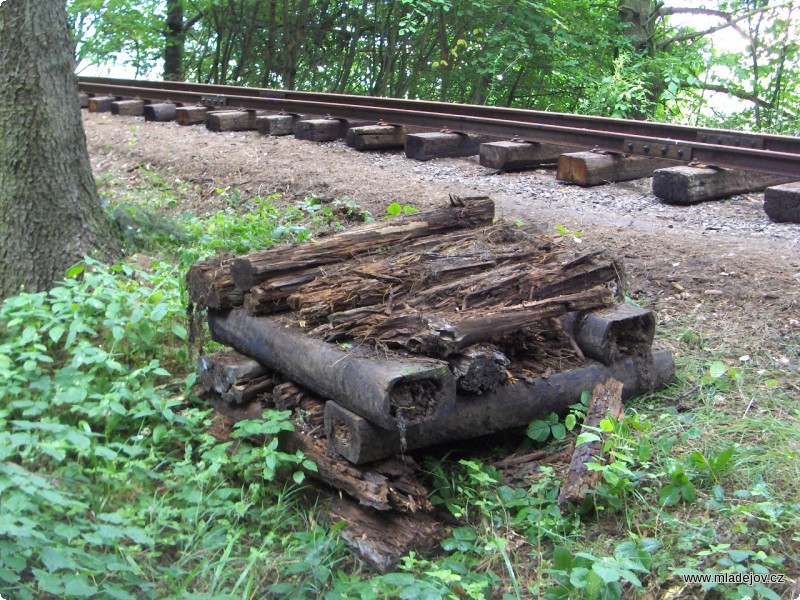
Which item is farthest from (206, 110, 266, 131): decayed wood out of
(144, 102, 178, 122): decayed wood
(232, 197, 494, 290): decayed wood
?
(232, 197, 494, 290): decayed wood

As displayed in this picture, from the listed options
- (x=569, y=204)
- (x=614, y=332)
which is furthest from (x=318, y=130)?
(x=614, y=332)

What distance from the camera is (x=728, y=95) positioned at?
15.2 m

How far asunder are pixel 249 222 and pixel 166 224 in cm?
95

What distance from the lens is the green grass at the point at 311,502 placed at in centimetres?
305

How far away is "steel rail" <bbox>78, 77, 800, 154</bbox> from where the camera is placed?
7223 mm

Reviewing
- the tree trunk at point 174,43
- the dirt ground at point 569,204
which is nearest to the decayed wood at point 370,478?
the dirt ground at point 569,204

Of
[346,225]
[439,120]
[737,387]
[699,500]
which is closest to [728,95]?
[439,120]

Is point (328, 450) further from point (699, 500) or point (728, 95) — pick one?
point (728, 95)

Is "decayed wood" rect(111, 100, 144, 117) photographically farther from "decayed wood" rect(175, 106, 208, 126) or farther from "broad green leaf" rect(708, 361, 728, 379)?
"broad green leaf" rect(708, 361, 728, 379)

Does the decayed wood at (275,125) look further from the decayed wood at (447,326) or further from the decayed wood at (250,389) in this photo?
the decayed wood at (447,326)

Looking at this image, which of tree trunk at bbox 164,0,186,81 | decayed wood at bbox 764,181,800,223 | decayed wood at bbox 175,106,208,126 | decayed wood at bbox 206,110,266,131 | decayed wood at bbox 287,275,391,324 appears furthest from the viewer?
tree trunk at bbox 164,0,186,81

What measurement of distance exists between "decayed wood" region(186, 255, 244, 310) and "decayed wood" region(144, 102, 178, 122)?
24.7 ft

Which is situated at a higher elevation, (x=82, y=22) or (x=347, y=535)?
(x=82, y=22)

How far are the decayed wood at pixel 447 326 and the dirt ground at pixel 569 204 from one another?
4.22ft
